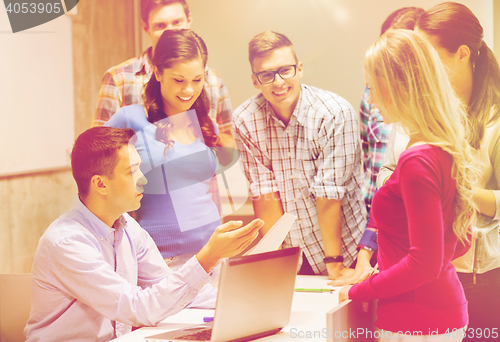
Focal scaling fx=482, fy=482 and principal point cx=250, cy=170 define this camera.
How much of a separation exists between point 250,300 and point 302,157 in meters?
1.11

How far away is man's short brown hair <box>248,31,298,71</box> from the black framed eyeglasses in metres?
0.06

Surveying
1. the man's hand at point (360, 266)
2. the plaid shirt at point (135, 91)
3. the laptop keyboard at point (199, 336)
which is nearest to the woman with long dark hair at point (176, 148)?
the plaid shirt at point (135, 91)

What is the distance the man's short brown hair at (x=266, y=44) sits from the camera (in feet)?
7.52

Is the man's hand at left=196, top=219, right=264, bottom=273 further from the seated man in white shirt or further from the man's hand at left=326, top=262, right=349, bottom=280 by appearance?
the man's hand at left=326, top=262, right=349, bottom=280

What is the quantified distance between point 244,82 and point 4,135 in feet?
3.97

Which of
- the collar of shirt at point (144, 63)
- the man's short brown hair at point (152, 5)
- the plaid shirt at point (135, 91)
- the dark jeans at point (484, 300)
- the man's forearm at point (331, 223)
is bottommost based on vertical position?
the dark jeans at point (484, 300)

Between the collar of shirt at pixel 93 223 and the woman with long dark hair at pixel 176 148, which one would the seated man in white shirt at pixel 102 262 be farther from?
the woman with long dark hair at pixel 176 148

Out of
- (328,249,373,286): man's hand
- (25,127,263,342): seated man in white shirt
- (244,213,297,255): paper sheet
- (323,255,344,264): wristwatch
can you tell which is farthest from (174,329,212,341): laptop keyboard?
(323,255,344,264): wristwatch

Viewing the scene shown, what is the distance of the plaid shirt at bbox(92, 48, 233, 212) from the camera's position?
244cm

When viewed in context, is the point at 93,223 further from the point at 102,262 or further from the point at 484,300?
the point at 484,300

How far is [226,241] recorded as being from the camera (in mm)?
1297

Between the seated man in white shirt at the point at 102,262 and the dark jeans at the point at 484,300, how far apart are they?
92 centimetres

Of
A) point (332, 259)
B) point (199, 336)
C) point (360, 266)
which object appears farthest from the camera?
point (332, 259)

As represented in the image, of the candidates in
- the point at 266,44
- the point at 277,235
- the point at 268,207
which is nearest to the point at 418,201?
the point at 277,235
